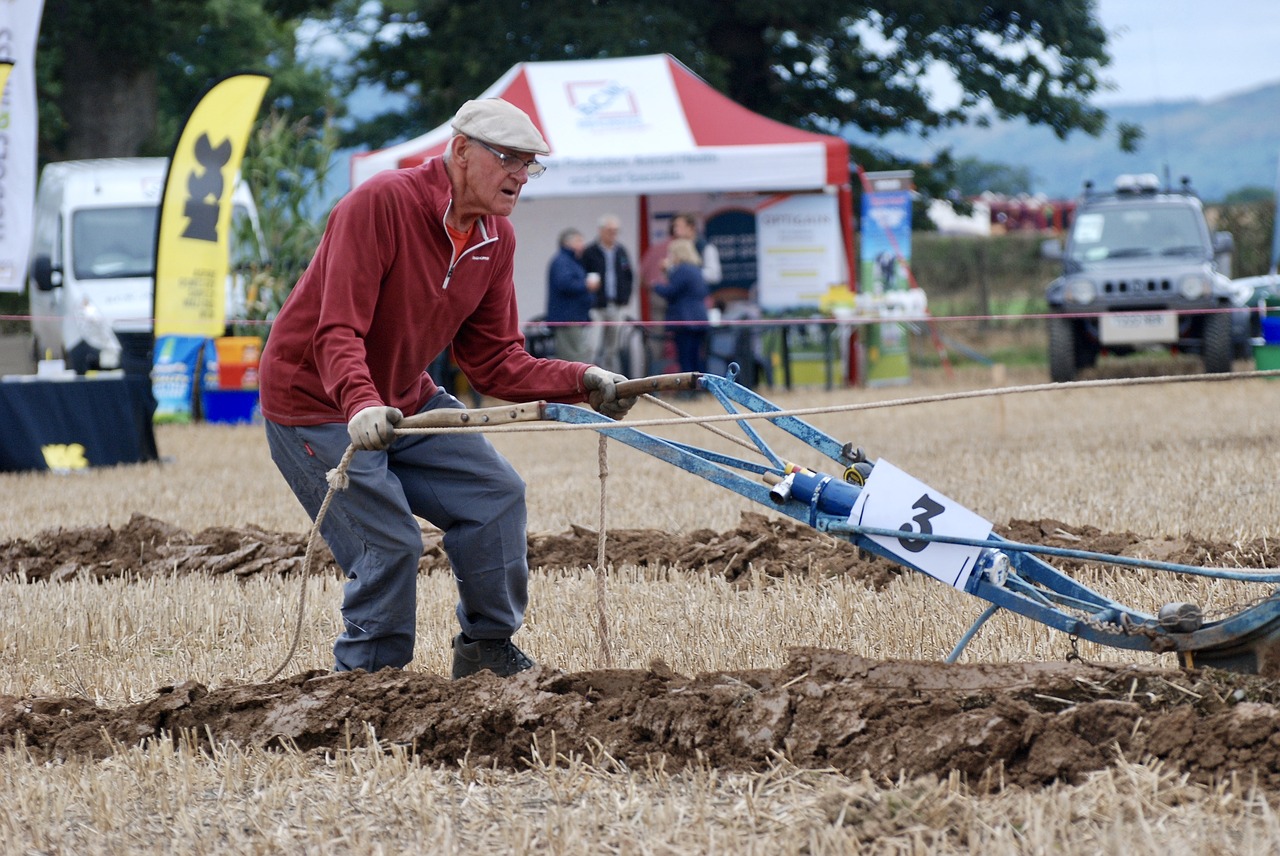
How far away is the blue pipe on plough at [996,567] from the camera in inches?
156

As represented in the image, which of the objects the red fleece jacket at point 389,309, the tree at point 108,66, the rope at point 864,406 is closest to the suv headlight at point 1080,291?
the red fleece jacket at point 389,309

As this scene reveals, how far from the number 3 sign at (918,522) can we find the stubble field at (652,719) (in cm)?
32

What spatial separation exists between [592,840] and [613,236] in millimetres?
14394

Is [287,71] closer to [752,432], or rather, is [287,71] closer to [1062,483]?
[1062,483]

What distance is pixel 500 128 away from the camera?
14.4 ft

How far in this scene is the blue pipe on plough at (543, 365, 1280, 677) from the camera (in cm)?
396

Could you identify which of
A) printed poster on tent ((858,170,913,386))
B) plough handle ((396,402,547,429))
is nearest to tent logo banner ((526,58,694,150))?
printed poster on tent ((858,170,913,386))

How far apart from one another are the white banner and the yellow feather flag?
44.6 inches

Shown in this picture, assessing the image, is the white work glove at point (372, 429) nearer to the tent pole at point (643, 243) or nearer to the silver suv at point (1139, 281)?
the silver suv at point (1139, 281)

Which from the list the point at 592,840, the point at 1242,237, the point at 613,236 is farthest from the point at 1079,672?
the point at 1242,237

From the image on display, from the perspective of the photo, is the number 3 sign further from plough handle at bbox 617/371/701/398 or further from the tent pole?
Answer: the tent pole

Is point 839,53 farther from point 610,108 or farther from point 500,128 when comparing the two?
point 500,128

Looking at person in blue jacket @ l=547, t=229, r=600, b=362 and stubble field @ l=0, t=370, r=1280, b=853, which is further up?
person in blue jacket @ l=547, t=229, r=600, b=362

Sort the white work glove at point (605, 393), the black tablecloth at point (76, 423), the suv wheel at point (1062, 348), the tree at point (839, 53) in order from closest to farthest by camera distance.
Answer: the white work glove at point (605, 393)
the black tablecloth at point (76, 423)
the suv wheel at point (1062, 348)
the tree at point (839, 53)
